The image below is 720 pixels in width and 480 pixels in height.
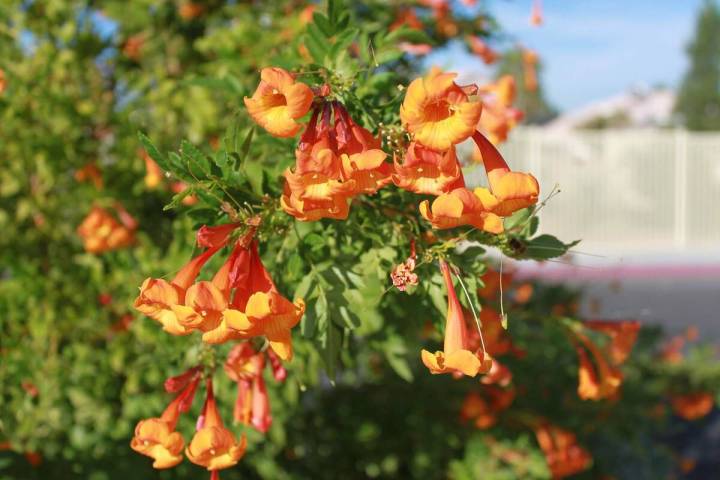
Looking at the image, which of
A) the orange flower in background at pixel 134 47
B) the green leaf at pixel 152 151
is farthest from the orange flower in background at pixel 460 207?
the orange flower in background at pixel 134 47

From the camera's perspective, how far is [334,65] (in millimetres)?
1489

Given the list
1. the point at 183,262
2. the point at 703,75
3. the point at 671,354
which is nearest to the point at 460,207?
the point at 183,262

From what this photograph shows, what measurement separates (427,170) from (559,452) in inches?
92.6

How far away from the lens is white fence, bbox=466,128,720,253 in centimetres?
1539

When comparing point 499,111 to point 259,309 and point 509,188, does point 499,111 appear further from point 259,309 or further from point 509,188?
point 259,309

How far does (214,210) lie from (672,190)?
15.8m

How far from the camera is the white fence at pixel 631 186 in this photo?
15391 mm

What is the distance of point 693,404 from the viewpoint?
4500 mm

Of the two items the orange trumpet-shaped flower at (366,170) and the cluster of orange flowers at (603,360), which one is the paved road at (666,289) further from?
the orange trumpet-shaped flower at (366,170)

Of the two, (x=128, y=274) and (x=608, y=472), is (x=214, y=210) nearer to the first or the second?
(x=128, y=274)

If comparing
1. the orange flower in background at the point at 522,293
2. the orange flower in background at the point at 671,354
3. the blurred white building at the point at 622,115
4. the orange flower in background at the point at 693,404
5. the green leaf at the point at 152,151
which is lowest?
the blurred white building at the point at 622,115

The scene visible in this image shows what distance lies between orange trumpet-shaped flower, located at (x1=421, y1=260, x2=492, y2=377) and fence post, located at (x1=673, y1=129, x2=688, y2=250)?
51.2ft

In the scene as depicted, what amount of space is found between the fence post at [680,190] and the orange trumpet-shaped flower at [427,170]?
15748 mm

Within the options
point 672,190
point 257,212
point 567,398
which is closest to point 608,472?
point 567,398
